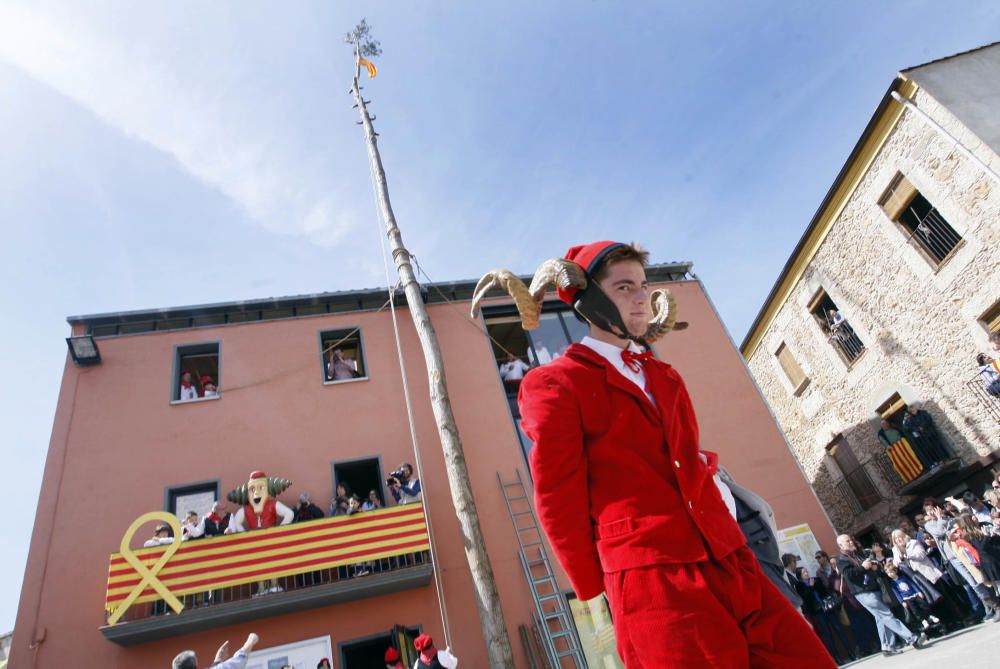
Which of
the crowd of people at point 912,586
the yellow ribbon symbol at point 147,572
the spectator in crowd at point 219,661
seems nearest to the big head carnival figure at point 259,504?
the yellow ribbon symbol at point 147,572

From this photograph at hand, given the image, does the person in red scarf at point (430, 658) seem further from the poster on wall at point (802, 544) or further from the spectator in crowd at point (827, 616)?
the poster on wall at point (802, 544)

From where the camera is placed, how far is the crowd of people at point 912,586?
7.90m

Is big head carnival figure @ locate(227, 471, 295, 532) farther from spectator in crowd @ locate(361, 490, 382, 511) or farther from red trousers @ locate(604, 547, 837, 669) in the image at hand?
red trousers @ locate(604, 547, 837, 669)

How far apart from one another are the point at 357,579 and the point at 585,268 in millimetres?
8300

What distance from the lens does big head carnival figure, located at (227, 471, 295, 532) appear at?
32.2ft

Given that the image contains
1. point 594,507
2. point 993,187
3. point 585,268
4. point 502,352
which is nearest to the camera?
point 594,507

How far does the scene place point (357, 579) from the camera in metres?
9.40

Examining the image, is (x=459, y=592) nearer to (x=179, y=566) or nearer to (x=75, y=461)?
(x=179, y=566)

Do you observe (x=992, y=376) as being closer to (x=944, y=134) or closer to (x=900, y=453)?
(x=900, y=453)

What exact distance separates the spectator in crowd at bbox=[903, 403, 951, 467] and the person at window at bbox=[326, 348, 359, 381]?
13.5 metres

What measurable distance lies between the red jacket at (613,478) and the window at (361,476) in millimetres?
9307

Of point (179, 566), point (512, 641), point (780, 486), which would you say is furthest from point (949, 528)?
point (179, 566)

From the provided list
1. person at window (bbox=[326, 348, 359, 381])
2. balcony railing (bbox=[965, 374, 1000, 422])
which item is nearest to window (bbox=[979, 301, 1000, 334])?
balcony railing (bbox=[965, 374, 1000, 422])

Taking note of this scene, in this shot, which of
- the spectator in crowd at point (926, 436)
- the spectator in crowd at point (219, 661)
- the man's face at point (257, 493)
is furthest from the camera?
the spectator in crowd at point (926, 436)
